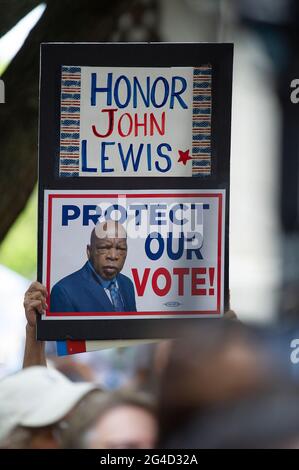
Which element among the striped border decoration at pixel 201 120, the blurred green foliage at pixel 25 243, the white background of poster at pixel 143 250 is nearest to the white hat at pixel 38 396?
the white background of poster at pixel 143 250

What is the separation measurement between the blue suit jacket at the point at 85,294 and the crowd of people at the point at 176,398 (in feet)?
0.55

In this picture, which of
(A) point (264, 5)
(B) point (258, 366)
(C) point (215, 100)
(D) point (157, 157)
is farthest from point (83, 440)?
(A) point (264, 5)

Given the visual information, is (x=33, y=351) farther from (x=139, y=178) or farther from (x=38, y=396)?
(x=139, y=178)

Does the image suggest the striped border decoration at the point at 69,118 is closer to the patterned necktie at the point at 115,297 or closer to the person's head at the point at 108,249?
the person's head at the point at 108,249

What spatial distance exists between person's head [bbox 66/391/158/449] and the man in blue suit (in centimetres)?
36

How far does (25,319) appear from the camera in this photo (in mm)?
3145

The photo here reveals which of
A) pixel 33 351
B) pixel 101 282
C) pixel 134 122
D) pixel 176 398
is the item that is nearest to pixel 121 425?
pixel 176 398

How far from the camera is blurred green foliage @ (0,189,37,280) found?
123 inches

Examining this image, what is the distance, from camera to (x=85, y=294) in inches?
124

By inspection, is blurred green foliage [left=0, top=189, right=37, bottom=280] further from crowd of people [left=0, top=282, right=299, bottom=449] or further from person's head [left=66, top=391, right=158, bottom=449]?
person's head [left=66, top=391, right=158, bottom=449]

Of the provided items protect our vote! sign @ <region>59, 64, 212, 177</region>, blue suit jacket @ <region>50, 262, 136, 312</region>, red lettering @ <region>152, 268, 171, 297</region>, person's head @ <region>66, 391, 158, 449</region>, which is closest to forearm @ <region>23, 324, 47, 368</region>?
blue suit jacket @ <region>50, 262, 136, 312</region>

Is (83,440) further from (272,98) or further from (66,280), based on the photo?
(272,98)

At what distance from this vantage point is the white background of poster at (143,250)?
3.13m

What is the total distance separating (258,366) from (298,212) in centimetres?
63
